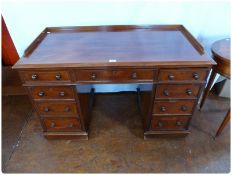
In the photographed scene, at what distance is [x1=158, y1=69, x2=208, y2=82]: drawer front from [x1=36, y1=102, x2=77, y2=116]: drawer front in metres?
0.66

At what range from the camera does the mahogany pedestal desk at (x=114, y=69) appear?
1.04 meters

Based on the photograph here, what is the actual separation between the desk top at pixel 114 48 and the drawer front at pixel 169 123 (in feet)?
1.73

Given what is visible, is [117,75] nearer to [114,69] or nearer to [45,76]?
[114,69]

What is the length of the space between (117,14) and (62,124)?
41.4 inches

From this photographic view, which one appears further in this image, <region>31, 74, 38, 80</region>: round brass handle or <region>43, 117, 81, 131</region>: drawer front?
<region>43, 117, 81, 131</region>: drawer front

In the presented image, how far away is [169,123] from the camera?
1415 millimetres

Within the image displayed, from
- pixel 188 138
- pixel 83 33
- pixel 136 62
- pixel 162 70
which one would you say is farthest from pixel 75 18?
pixel 188 138

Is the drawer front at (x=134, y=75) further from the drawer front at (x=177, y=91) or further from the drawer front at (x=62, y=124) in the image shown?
the drawer front at (x=62, y=124)

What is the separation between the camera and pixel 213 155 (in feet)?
4.72

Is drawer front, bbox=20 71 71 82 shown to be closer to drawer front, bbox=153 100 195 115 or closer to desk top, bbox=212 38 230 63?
drawer front, bbox=153 100 195 115

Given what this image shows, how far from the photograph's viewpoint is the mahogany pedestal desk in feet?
Result: 3.42

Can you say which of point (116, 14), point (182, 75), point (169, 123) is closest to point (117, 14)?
point (116, 14)

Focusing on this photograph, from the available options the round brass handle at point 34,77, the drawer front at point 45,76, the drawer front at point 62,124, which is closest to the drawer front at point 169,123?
the drawer front at point 62,124

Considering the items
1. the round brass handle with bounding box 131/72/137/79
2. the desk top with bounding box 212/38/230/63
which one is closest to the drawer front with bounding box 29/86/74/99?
the round brass handle with bounding box 131/72/137/79
